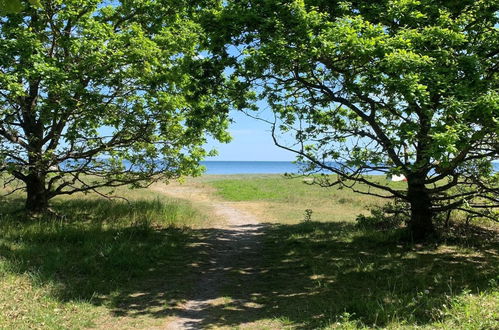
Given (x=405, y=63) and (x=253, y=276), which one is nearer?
(x=405, y=63)

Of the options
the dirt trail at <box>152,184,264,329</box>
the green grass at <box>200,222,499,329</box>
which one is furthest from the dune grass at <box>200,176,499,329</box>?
the dirt trail at <box>152,184,264,329</box>

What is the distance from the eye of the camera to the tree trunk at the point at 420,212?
1053 centimetres

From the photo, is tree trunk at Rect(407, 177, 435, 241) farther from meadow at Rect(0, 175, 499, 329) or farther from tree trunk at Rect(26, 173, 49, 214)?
tree trunk at Rect(26, 173, 49, 214)

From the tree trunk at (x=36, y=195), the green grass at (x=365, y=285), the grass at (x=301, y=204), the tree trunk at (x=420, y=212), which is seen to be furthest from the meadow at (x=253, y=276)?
the grass at (x=301, y=204)

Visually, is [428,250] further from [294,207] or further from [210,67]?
[294,207]

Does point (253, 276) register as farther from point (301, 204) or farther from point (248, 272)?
point (301, 204)

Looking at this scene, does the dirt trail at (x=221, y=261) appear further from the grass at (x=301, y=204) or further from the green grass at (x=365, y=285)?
the grass at (x=301, y=204)

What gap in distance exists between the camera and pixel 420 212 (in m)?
10.8

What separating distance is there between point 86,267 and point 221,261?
339 cm

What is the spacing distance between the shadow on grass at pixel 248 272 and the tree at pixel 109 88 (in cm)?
232

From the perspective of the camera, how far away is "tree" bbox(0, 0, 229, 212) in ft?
34.4

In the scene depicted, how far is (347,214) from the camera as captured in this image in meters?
18.2

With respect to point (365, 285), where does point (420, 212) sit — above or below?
above

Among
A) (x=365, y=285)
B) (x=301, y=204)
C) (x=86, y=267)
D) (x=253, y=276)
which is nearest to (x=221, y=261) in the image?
(x=253, y=276)
